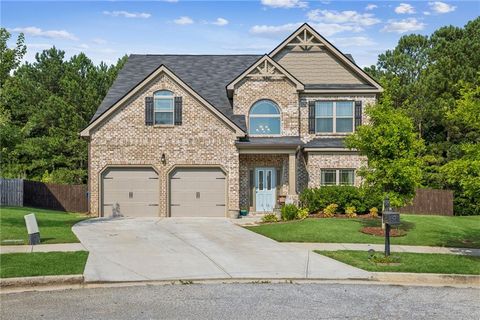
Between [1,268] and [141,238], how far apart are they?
20.4 ft

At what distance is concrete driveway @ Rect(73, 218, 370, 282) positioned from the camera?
12477 millimetres

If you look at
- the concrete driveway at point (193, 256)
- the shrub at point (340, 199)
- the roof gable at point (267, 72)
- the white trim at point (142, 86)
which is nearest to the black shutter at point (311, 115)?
the roof gable at point (267, 72)

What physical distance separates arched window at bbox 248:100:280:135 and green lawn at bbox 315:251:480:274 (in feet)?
42.8

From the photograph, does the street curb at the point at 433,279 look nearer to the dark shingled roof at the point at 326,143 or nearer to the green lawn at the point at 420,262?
the green lawn at the point at 420,262

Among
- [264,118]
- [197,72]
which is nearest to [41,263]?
[264,118]

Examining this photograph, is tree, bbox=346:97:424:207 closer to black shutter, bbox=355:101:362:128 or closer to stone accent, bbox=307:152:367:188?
stone accent, bbox=307:152:367:188

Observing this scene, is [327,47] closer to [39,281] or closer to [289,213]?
[289,213]

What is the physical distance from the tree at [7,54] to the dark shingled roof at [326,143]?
45.7 ft

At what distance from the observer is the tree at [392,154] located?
19016 millimetres

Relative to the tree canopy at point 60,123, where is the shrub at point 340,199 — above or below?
below

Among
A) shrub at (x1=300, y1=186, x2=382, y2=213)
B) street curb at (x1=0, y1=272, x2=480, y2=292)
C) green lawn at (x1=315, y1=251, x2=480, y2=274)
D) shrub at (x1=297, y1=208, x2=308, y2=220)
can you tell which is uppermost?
shrub at (x1=300, y1=186, x2=382, y2=213)

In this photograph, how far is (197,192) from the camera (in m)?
25.9

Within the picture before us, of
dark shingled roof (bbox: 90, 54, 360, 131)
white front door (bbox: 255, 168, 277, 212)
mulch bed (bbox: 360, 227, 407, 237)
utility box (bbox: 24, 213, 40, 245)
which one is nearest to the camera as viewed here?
utility box (bbox: 24, 213, 40, 245)

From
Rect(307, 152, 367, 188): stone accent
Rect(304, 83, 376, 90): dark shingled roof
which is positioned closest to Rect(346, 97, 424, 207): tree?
Rect(307, 152, 367, 188): stone accent
